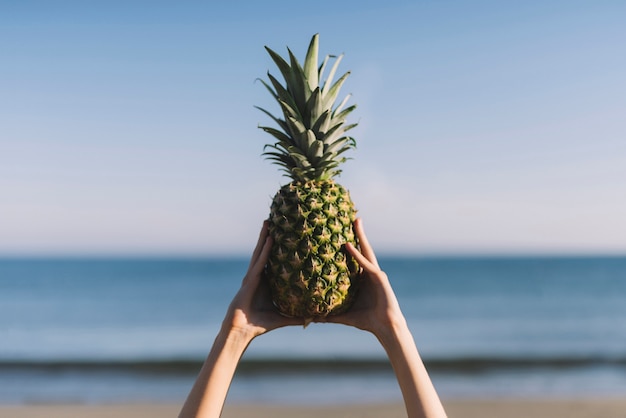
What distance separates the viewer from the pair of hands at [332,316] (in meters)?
3.12

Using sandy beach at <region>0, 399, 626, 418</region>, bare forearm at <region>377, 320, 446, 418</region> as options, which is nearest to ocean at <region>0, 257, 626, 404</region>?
sandy beach at <region>0, 399, 626, 418</region>

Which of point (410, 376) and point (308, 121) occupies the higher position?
point (308, 121)

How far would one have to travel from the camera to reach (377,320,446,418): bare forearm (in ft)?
8.76

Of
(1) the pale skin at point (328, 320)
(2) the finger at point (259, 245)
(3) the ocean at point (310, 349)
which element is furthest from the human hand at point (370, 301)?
(3) the ocean at point (310, 349)

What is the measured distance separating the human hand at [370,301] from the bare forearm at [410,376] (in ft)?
0.19

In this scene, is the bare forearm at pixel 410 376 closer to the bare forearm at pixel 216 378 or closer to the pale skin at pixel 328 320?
the pale skin at pixel 328 320

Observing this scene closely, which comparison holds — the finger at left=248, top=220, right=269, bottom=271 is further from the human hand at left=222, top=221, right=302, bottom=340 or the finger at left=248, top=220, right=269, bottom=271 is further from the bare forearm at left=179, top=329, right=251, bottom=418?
the bare forearm at left=179, top=329, right=251, bottom=418

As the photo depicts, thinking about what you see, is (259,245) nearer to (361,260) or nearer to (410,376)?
(361,260)

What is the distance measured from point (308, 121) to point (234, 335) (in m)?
1.56

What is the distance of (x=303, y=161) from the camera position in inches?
146

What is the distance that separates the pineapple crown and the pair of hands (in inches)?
17.9

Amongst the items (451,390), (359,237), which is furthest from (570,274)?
(359,237)

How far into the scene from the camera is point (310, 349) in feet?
57.2

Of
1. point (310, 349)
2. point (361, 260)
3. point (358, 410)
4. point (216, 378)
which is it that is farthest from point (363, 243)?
point (310, 349)
